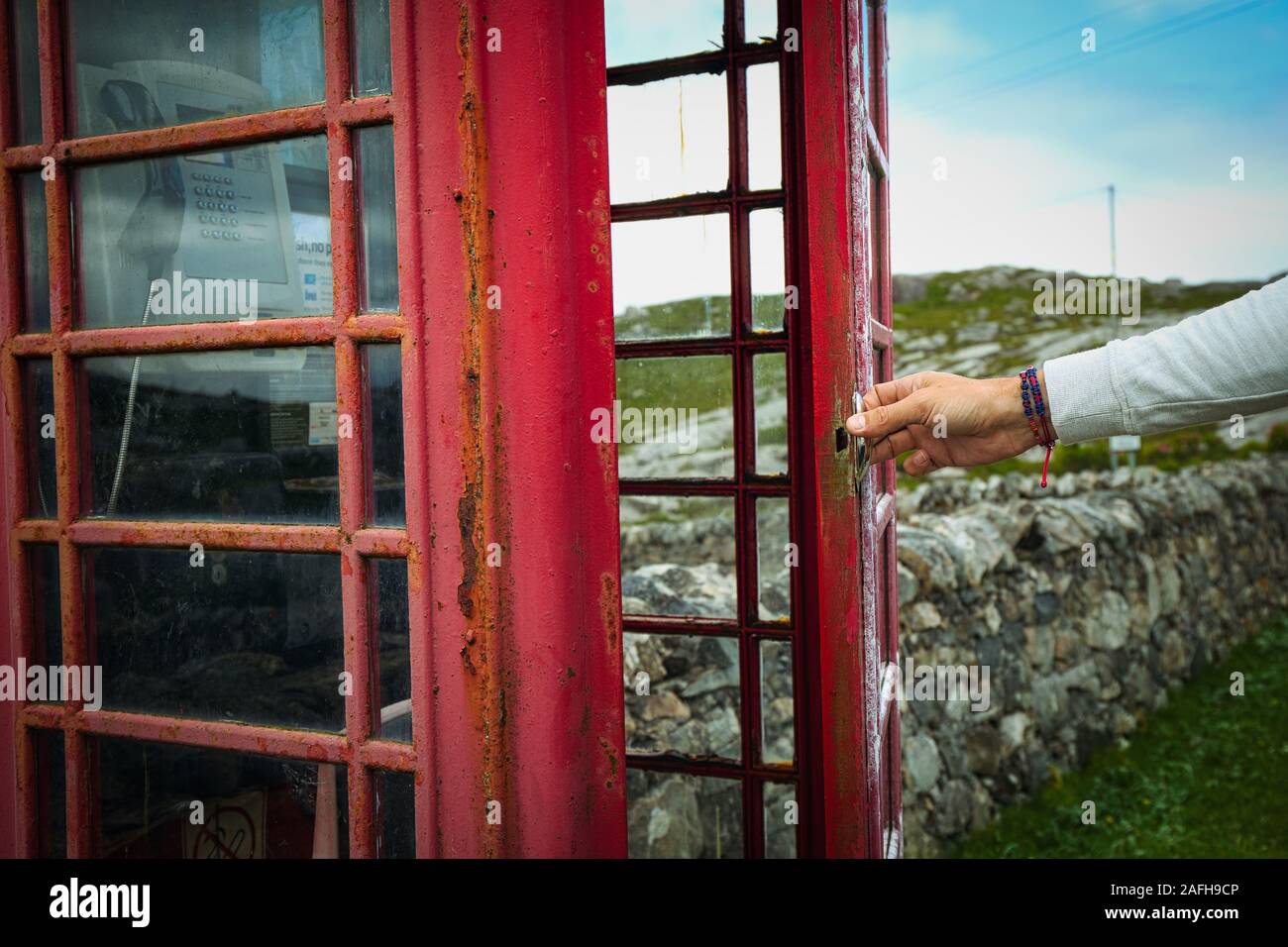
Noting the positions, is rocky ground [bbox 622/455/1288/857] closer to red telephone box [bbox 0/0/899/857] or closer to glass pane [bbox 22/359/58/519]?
red telephone box [bbox 0/0/899/857]

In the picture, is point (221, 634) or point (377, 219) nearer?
point (377, 219)

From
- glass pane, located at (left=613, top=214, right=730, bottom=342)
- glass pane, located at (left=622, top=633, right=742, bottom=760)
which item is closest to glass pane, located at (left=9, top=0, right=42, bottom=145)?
glass pane, located at (left=613, top=214, right=730, bottom=342)

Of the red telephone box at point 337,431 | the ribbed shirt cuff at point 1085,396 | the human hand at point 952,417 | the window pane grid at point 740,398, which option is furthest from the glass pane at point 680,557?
the ribbed shirt cuff at point 1085,396

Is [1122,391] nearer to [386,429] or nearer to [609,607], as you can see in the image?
[609,607]

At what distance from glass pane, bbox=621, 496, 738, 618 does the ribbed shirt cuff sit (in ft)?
5.39

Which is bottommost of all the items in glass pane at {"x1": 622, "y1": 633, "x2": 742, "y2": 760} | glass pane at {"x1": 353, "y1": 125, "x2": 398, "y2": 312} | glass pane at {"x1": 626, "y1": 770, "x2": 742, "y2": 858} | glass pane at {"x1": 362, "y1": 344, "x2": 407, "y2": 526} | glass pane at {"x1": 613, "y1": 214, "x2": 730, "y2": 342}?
glass pane at {"x1": 626, "y1": 770, "x2": 742, "y2": 858}

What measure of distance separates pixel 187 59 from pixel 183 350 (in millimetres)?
555

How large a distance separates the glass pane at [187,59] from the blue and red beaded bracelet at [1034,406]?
1.35 metres

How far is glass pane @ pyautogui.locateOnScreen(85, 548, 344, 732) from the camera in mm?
1621

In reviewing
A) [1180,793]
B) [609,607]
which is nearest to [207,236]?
[609,607]

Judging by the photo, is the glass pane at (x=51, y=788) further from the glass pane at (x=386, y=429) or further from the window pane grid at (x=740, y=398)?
the window pane grid at (x=740, y=398)

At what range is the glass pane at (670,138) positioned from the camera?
309cm

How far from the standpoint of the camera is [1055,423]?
1.64 meters

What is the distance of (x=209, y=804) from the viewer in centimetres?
178
